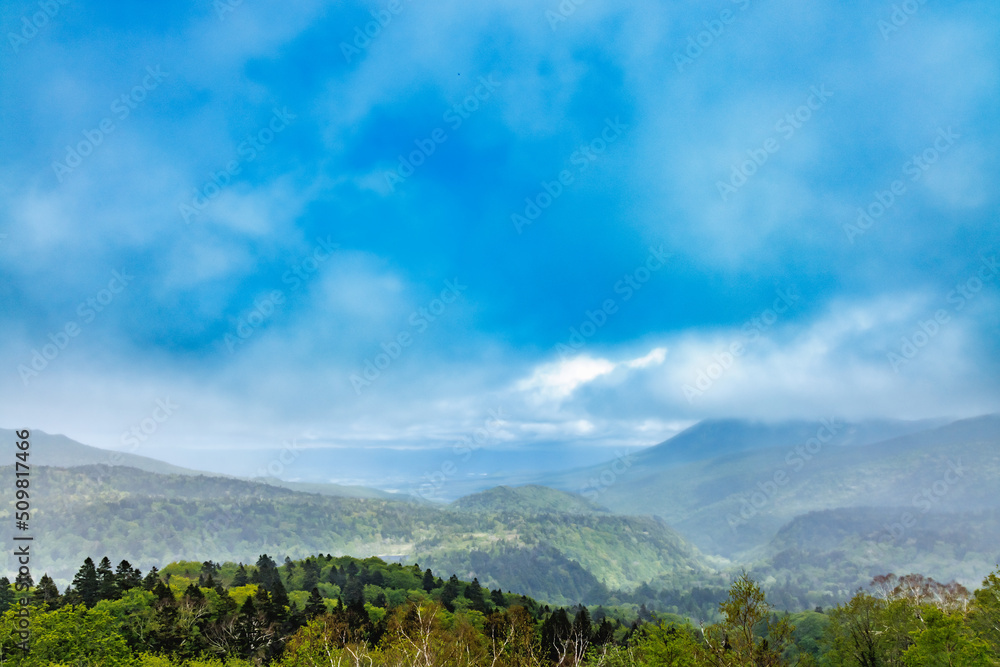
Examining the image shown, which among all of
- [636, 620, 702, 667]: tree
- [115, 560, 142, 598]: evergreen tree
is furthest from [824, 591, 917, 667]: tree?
[115, 560, 142, 598]: evergreen tree

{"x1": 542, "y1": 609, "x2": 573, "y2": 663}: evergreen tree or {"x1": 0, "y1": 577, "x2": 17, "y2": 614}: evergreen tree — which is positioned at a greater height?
{"x1": 0, "y1": 577, "x2": 17, "y2": 614}: evergreen tree

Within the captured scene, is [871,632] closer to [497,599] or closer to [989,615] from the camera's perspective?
[989,615]

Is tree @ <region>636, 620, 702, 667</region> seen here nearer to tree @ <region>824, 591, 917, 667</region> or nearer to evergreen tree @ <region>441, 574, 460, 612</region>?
tree @ <region>824, 591, 917, 667</region>

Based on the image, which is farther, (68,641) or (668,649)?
(668,649)

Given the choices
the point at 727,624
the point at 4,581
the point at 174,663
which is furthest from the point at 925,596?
the point at 4,581

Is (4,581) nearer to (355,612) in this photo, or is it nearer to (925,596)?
(355,612)

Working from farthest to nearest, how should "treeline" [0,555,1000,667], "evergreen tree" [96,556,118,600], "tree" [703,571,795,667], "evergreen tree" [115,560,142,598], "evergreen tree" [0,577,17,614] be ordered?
"evergreen tree" [115,560,142,598]
"evergreen tree" [96,556,118,600]
"evergreen tree" [0,577,17,614]
"treeline" [0,555,1000,667]
"tree" [703,571,795,667]

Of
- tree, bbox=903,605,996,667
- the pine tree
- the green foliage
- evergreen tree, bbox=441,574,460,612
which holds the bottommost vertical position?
the pine tree

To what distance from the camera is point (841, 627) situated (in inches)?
3142

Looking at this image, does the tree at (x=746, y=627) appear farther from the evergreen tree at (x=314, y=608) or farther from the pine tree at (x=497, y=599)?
the pine tree at (x=497, y=599)

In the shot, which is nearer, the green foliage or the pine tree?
the green foliage

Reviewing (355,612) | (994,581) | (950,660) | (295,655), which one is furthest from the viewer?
(355,612)

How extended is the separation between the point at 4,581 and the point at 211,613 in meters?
34.9

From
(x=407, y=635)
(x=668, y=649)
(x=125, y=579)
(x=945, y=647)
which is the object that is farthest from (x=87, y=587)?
(x=945, y=647)
